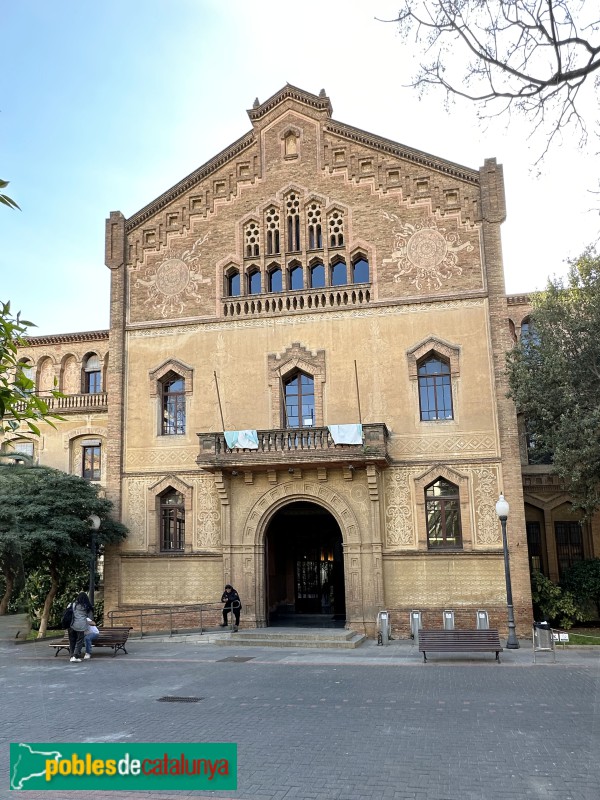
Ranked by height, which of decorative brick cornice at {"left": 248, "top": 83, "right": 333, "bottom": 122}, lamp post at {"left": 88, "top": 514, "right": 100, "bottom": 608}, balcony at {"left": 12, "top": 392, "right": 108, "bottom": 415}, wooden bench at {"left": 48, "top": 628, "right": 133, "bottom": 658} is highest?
decorative brick cornice at {"left": 248, "top": 83, "right": 333, "bottom": 122}

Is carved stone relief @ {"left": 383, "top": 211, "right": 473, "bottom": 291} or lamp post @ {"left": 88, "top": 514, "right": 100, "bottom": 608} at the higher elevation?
carved stone relief @ {"left": 383, "top": 211, "right": 473, "bottom": 291}

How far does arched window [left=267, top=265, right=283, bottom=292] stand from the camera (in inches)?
992

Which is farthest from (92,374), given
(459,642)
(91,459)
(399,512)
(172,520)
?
(459,642)

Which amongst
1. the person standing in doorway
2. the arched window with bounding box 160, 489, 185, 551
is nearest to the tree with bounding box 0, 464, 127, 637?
the arched window with bounding box 160, 489, 185, 551

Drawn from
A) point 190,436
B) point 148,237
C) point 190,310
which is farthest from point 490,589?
point 148,237

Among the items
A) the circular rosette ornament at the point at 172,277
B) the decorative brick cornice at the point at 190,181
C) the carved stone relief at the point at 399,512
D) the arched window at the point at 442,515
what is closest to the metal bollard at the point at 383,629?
the carved stone relief at the point at 399,512

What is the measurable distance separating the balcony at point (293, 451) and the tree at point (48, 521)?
413 cm

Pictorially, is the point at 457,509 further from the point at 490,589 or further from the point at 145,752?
the point at 145,752

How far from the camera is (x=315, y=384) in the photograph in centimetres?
2381

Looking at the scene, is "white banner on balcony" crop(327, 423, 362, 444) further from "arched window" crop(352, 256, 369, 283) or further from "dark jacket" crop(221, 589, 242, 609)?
"dark jacket" crop(221, 589, 242, 609)

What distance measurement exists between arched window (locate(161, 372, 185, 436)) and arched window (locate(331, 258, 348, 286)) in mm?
6483

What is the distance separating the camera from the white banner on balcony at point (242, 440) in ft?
74.1

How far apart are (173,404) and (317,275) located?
6.89m

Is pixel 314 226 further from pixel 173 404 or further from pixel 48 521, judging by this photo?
pixel 48 521
